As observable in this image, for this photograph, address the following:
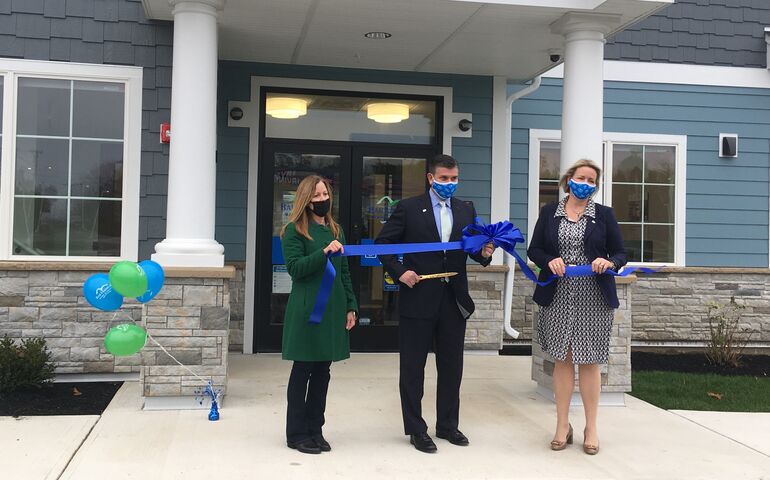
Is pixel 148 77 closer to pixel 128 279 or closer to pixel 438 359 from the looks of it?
pixel 128 279

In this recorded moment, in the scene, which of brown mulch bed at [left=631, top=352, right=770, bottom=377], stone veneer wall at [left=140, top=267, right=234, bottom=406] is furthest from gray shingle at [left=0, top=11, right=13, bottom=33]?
brown mulch bed at [left=631, top=352, right=770, bottom=377]

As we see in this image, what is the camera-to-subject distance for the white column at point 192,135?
516 cm

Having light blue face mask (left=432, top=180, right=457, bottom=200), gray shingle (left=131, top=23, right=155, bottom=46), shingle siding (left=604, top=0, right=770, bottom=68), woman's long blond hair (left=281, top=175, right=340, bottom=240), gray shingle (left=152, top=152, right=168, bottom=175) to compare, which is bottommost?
woman's long blond hair (left=281, top=175, right=340, bottom=240)

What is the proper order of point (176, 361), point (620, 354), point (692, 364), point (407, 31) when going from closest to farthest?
point (176, 361)
point (620, 354)
point (407, 31)
point (692, 364)

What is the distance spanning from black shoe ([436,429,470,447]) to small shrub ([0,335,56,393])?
9.97ft

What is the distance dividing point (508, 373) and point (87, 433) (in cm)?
360

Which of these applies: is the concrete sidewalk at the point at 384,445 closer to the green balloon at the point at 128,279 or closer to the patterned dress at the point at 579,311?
the patterned dress at the point at 579,311

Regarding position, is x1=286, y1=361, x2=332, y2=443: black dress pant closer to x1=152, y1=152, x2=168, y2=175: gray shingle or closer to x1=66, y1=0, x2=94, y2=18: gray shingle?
x1=152, y1=152, x2=168, y2=175: gray shingle

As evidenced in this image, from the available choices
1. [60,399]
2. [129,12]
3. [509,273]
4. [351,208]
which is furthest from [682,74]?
[60,399]

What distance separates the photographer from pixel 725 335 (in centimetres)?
746

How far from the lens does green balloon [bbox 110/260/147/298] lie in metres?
4.25

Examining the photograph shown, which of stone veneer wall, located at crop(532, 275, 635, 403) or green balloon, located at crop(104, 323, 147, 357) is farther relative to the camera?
stone veneer wall, located at crop(532, 275, 635, 403)

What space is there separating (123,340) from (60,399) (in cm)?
132

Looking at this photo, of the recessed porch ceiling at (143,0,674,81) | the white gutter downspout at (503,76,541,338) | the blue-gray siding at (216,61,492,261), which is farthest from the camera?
the white gutter downspout at (503,76,541,338)
